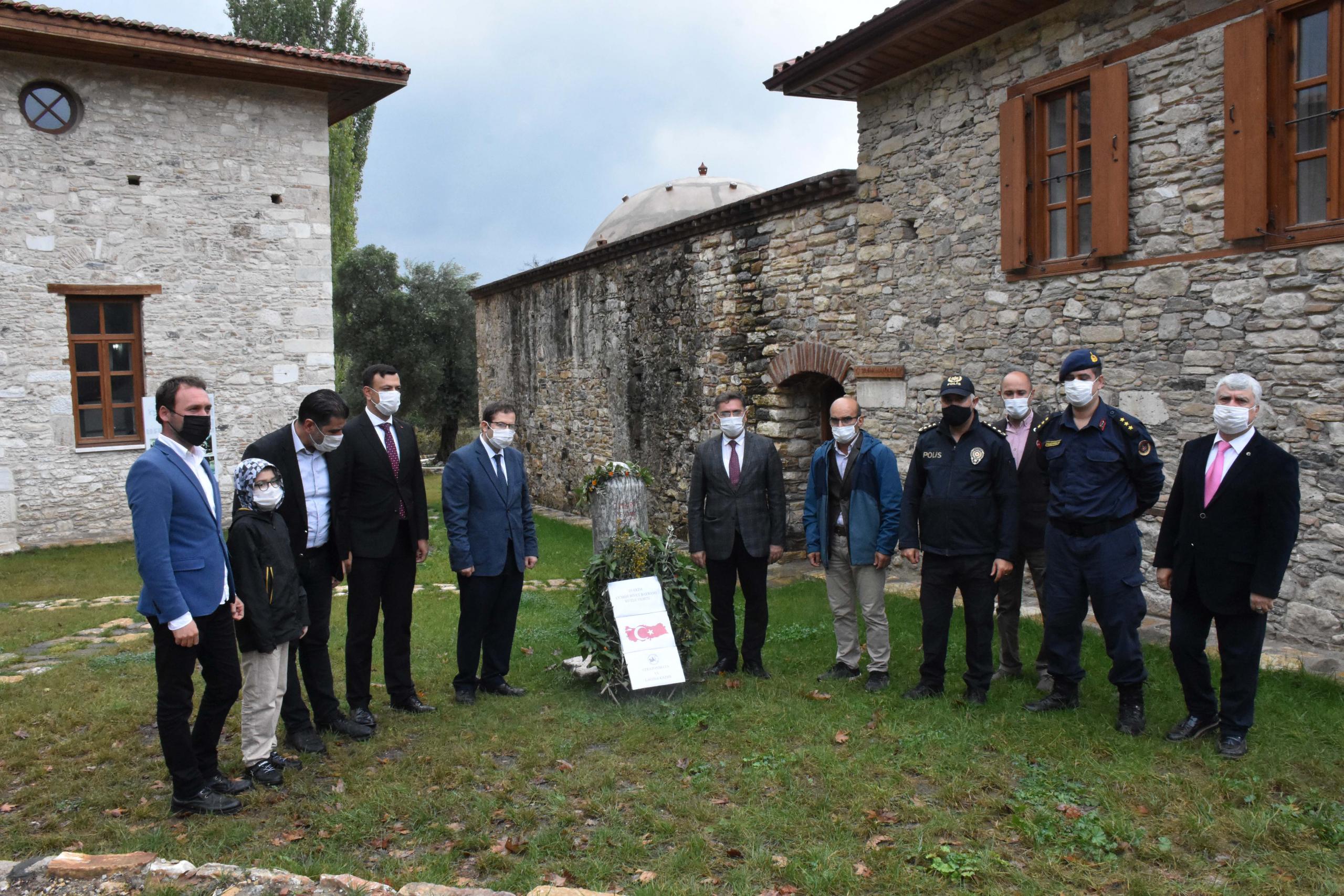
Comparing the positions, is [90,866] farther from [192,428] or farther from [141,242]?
[141,242]

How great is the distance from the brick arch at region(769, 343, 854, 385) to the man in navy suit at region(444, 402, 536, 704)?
204 inches

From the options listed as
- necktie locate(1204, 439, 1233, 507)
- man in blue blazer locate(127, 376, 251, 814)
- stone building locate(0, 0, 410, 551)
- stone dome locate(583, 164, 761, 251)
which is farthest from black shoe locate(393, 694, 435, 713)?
stone dome locate(583, 164, 761, 251)

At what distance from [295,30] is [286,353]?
15662mm

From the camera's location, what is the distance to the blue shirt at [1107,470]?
4.75 m

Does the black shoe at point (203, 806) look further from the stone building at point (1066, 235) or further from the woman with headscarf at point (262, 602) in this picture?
the stone building at point (1066, 235)

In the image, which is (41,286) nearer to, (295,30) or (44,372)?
(44,372)

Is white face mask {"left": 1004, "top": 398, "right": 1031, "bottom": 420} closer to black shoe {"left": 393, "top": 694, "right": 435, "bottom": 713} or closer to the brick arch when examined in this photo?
black shoe {"left": 393, "top": 694, "right": 435, "bottom": 713}

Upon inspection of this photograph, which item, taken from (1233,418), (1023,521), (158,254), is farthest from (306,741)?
(158,254)

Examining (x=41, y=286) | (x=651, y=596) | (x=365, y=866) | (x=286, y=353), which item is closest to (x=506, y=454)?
(x=651, y=596)

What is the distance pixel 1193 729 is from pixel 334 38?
2735cm

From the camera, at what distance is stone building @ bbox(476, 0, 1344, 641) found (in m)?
6.20

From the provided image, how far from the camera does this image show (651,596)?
19.0 feet

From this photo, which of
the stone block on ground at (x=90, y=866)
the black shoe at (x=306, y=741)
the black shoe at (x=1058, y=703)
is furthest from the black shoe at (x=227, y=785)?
the black shoe at (x=1058, y=703)

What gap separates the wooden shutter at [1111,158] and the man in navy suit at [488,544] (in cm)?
503
